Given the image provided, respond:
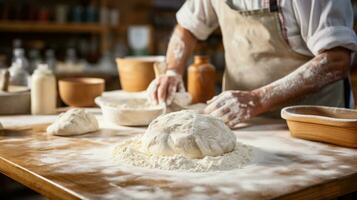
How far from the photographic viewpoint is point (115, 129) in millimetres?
1694

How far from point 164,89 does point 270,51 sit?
44cm

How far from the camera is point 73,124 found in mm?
1582

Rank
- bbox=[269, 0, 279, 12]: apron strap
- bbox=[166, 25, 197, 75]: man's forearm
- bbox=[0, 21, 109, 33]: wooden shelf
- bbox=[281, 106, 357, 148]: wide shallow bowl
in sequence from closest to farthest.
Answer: bbox=[281, 106, 357, 148]: wide shallow bowl
bbox=[269, 0, 279, 12]: apron strap
bbox=[166, 25, 197, 75]: man's forearm
bbox=[0, 21, 109, 33]: wooden shelf

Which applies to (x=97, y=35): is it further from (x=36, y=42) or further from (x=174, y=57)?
(x=174, y=57)

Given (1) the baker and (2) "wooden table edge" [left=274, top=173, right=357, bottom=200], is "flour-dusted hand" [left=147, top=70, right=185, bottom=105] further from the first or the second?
(2) "wooden table edge" [left=274, top=173, right=357, bottom=200]

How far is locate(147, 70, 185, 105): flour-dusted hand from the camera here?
1833 millimetres

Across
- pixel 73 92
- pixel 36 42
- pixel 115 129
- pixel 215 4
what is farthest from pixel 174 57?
pixel 36 42

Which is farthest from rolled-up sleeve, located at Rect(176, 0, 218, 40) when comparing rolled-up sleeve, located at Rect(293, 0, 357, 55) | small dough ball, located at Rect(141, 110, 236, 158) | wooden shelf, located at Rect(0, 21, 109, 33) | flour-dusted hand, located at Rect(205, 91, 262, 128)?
wooden shelf, located at Rect(0, 21, 109, 33)

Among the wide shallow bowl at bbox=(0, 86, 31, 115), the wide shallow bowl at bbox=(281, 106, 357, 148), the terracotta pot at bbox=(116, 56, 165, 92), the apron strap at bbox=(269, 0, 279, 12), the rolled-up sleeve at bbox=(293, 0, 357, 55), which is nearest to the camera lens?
the wide shallow bowl at bbox=(281, 106, 357, 148)

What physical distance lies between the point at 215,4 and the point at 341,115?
0.78 metres

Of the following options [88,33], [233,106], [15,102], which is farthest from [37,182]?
[88,33]

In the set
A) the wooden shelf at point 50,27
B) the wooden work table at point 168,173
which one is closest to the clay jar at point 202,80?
the wooden work table at point 168,173

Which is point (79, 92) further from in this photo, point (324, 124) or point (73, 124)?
point (324, 124)

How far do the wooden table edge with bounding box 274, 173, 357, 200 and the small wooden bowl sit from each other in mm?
1229
